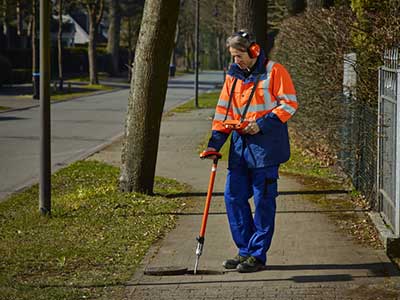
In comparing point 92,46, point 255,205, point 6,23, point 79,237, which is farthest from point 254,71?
point 6,23

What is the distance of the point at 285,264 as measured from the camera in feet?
26.5

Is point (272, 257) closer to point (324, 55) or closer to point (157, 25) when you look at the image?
point (157, 25)

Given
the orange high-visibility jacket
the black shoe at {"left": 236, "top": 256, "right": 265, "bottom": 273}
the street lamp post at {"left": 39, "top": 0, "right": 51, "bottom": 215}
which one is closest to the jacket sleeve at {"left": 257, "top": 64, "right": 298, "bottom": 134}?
the orange high-visibility jacket

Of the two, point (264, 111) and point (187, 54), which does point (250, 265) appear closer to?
point (264, 111)

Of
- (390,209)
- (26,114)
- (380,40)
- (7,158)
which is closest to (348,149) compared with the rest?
(380,40)

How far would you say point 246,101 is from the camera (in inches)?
304

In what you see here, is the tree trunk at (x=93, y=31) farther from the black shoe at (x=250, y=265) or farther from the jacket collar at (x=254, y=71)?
the black shoe at (x=250, y=265)

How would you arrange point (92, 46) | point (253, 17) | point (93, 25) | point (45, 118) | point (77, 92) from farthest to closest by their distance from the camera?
point (92, 46) < point (93, 25) < point (77, 92) < point (253, 17) < point (45, 118)

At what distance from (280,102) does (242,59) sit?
1.50ft

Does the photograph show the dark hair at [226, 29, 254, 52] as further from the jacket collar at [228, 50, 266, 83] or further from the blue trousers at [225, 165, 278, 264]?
the blue trousers at [225, 165, 278, 264]

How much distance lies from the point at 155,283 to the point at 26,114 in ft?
77.6

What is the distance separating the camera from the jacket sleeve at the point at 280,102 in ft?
24.8

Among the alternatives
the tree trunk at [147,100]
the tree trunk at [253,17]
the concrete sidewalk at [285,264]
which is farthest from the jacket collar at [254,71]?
the tree trunk at [253,17]

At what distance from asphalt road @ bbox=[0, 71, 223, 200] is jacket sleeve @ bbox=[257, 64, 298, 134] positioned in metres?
6.00
